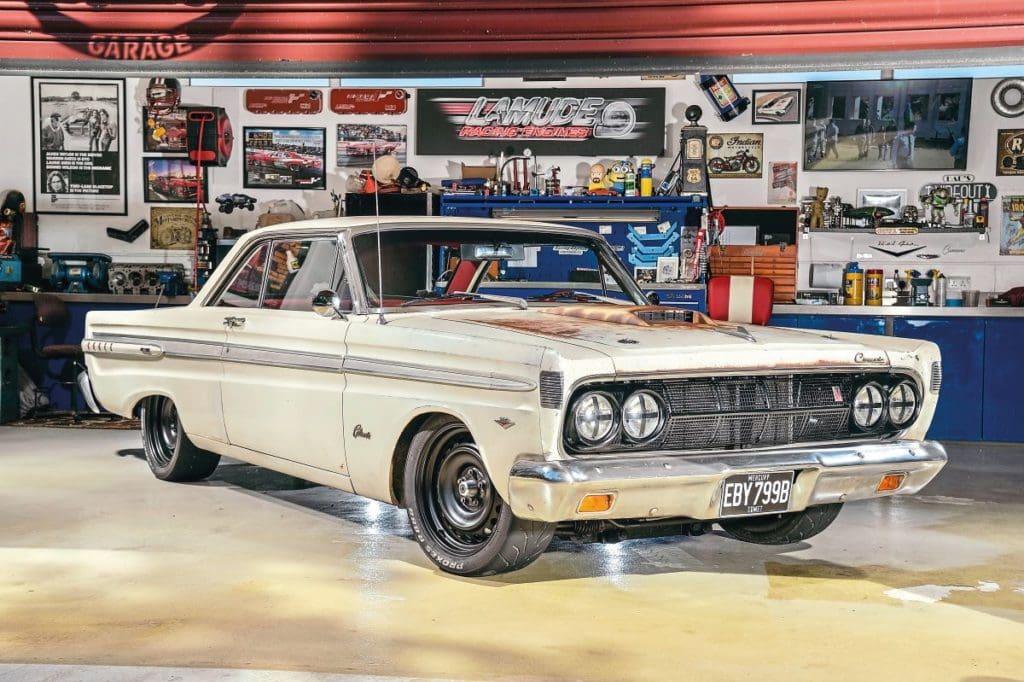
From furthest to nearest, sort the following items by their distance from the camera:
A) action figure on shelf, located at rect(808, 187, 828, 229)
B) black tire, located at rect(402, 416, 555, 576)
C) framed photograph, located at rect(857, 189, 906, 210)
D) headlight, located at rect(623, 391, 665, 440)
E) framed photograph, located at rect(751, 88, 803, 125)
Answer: framed photograph, located at rect(751, 88, 803, 125) → framed photograph, located at rect(857, 189, 906, 210) → action figure on shelf, located at rect(808, 187, 828, 229) → black tire, located at rect(402, 416, 555, 576) → headlight, located at rect(623, 391, 665, 440)

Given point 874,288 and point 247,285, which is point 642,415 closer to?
point 247,285

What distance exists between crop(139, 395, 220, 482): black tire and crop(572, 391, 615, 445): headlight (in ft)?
10.4

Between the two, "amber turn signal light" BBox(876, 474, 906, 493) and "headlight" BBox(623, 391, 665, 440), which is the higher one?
"headlight" BBox(623, 391, 665, 440)

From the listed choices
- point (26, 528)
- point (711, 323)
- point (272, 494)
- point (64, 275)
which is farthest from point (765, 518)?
point (64, 275)

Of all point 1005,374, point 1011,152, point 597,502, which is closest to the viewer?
point 597,502

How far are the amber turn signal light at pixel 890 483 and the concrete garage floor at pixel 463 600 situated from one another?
1.19ft

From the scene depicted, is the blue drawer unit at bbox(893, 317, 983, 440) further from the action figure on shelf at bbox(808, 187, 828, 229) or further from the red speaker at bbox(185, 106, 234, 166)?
the red speaker at bbox(185, 106, 234, 166)

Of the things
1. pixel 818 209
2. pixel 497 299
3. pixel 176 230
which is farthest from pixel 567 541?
pixel 176 230

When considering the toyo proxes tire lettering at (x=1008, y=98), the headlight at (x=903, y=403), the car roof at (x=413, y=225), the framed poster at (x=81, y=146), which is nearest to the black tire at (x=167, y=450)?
the car roof at (x=413, y=225)

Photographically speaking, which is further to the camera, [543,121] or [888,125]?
[543,121]

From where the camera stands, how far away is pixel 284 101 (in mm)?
12117

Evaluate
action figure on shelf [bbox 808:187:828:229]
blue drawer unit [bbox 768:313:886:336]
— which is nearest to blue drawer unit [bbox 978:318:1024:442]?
blue drawer unit [bbox 768:313:886:336]

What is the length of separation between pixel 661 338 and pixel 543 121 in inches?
310

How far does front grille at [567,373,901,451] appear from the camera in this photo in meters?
4.08
